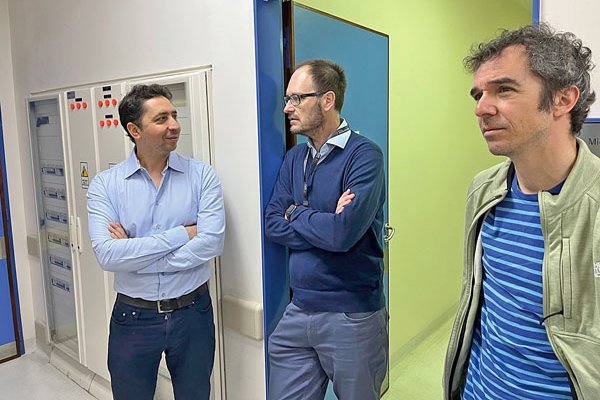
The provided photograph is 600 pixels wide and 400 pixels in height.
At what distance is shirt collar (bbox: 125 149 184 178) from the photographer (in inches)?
77.0

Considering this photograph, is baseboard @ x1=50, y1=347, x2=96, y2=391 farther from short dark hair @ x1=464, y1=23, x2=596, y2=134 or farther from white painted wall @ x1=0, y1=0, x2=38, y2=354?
short dark hair @ x1=464, y1=23, x2=596, y2=134

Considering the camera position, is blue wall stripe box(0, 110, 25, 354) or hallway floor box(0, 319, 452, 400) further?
blue wall stripe box(0, 110, 25, 354)

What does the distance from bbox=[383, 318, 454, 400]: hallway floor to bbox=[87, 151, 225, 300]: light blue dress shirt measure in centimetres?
139

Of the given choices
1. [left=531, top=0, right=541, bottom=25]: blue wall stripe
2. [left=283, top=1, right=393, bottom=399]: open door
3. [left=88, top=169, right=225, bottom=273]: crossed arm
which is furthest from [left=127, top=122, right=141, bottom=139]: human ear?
[left=531, top=0, right=541, bottom=25]: blue wall stripe

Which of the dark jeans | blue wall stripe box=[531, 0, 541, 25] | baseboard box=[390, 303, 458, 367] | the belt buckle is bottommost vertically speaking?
baseboard box=[390, 303, 458, 367]

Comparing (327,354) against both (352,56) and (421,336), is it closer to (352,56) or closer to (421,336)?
(352,56)

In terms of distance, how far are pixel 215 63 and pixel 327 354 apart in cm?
130

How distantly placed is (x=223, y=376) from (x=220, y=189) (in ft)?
3.00

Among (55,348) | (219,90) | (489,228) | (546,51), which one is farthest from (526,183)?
(55,348)

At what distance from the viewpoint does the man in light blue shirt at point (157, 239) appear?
1.87 meters

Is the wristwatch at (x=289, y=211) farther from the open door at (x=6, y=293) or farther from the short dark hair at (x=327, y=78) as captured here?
the open door at (x=6, y=293)

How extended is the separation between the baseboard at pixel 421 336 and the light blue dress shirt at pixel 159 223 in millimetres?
1439

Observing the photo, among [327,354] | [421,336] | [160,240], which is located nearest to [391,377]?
[421,336]

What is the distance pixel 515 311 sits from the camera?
1104 mm
